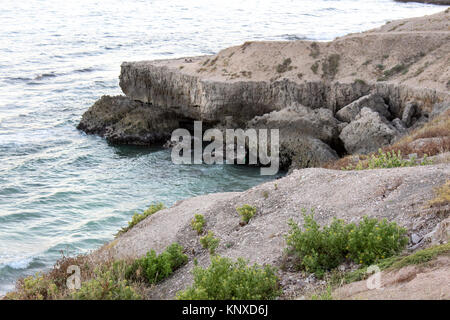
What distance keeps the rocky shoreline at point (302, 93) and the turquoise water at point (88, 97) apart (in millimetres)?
2560

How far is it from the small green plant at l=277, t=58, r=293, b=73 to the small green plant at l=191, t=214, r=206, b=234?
60.0ft

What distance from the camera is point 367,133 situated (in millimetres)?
23734

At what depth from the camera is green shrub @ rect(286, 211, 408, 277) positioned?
8438 millimetres

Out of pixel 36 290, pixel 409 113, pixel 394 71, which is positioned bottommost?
pixel 36 290

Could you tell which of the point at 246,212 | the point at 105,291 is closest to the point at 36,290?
the point at 105,291

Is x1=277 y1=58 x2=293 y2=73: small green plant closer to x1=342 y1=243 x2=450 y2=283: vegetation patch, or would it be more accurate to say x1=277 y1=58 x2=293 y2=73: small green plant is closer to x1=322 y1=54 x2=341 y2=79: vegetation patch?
x1=322 y1=54 x2=341 y2=79: vegetation patch

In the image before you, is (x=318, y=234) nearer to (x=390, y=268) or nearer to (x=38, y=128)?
(x=390, y=268)

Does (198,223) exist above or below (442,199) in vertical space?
below

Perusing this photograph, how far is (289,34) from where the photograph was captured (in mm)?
60094

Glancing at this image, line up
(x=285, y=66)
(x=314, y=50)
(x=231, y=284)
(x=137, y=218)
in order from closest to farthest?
1. (x=231, y=284)
2. (x=137, y=218)
3. (x=285, y=66)
4. (x=314, y=50)

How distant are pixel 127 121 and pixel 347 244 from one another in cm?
2462

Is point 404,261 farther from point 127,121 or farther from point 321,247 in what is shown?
point 127,121

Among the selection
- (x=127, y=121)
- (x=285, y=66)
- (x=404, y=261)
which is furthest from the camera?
(x=127, y=121)

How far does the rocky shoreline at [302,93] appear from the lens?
2491 centimetres
